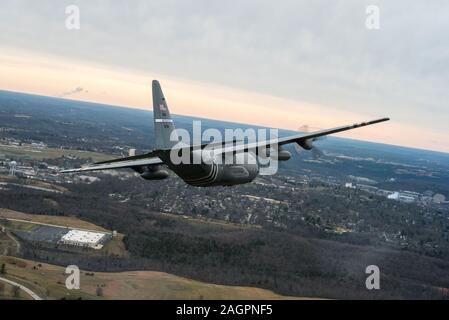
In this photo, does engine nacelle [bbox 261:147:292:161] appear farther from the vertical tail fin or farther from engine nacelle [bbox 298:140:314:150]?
the vertical tail fin

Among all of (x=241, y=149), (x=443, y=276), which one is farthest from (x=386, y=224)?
(x=241, y=149)

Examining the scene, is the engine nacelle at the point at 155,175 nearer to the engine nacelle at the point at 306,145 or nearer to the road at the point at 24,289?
the engine nacelle at the point at 306,145

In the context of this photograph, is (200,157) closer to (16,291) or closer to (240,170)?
(240,170)

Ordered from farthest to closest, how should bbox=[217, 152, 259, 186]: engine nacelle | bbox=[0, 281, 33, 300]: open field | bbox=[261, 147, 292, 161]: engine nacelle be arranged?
bbox=[0, 281, 33, 300]: open field
bbox=[261, 147, 292, 161]: engine nacelle
bbox=[217, 152, 259, 186]: engine nacelle

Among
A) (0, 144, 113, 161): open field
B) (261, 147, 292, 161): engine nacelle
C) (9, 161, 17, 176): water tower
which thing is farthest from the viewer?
(0, 144, 113, 161): open field

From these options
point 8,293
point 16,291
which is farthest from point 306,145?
point 8,293

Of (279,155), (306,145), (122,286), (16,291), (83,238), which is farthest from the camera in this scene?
(83,238)

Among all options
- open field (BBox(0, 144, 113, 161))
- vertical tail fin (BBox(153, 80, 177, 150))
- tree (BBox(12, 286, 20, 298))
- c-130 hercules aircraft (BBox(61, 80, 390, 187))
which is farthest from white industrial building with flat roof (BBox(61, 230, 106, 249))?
open field (BBox(0, 144, 113, 161))
